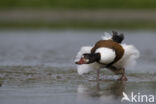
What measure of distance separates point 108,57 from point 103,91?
129 cm

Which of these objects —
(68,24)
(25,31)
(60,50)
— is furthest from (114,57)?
(68,24)

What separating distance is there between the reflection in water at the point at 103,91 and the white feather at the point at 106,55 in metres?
0.47

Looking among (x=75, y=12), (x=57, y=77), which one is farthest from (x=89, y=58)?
(x=75, y=12)

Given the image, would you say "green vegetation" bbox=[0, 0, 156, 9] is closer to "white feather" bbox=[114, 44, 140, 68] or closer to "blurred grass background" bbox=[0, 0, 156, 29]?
"blurred grass background" bbox=[0, 0, 156, 29]

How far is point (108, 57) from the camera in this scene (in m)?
11.7

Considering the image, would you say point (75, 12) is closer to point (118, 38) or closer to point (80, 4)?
point (80, 4)

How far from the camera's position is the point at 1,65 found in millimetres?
14766

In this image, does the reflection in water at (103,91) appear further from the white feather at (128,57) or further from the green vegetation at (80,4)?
the green vegetation at (80,4)

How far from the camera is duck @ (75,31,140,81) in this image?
11578 millimetres

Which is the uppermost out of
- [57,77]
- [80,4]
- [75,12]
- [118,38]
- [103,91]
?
[80,4]

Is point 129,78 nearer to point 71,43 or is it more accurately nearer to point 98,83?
point 98,83

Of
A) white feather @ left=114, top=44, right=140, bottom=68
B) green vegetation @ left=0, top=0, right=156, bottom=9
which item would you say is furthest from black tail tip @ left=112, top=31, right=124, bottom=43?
green vegetation @ left=0, top=0, right=156, bottom=9

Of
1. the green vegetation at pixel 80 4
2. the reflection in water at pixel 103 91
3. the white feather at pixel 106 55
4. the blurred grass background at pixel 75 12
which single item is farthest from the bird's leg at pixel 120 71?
the green vegetation at pixel 80 4

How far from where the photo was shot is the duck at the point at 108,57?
38.0ft
